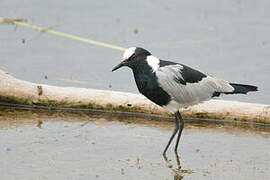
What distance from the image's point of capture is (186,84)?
24.4ft

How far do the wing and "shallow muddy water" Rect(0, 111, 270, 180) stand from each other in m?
0.58

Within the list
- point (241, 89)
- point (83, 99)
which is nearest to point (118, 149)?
point (83, 99)

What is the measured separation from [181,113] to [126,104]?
2.38 ft

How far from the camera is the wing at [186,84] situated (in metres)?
7.25

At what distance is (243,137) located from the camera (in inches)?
311

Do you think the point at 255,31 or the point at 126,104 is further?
the point at 255,31

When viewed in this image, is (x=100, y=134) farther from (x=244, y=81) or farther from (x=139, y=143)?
(x=244, y=81)

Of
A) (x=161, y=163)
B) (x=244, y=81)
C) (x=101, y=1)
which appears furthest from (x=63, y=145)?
(x=101, y=1)

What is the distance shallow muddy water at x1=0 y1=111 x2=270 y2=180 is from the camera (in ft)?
21.9

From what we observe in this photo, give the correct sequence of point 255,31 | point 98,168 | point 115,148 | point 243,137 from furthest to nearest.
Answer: point 255,31 < point 243,137 < point 115,148 < point 98,168

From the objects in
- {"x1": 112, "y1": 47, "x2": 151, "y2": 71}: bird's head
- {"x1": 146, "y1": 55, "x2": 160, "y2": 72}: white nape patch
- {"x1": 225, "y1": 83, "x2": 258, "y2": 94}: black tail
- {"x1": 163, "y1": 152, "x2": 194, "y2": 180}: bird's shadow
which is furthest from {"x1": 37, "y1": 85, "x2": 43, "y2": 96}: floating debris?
{"x1": 225, "y1": 83, "x2": 258, "y2": 94}: black tail

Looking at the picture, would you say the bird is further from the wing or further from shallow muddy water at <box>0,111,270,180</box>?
shallow muddy water at <box>0,111,270,180</box>

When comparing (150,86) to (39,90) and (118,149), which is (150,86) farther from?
(39,90)

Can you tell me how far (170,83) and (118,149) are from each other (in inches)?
37.6
